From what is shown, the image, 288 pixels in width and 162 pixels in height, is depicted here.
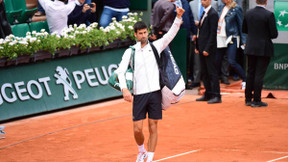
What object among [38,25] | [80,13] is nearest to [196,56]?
[80,13]

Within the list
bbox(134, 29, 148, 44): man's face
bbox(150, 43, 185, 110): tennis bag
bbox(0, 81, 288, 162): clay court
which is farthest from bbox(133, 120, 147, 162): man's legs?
bbox(134, 29, 148, 44): man's face

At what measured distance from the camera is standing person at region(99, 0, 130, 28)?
14352 mm

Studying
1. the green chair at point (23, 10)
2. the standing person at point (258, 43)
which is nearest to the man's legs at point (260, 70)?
the standing person at point (258, 43)

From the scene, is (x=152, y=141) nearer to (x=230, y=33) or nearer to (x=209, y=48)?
(x=209, y=48)

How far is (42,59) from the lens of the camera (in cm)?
1213

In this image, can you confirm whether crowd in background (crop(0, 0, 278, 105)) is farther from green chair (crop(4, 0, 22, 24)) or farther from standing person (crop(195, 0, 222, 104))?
green chair (crop(4, 0, 22, 24))

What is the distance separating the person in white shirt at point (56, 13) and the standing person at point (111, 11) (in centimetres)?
126

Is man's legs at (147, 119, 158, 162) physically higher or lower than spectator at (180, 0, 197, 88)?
higher

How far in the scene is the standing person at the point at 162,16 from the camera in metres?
13.5

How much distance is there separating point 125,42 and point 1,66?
3.57 meters

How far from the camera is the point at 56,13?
42.9 feet

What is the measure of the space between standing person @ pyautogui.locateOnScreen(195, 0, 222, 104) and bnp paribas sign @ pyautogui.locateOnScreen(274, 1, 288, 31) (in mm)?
2078

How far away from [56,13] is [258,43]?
15.5ft

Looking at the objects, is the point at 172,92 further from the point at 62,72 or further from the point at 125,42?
the point at 125,42
